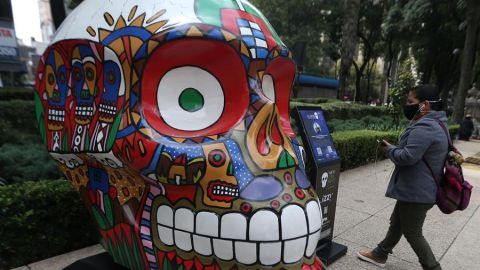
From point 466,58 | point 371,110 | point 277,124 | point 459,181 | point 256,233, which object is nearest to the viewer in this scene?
point 256,233

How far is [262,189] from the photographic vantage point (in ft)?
5.39

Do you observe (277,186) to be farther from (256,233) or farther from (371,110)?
(371,110)

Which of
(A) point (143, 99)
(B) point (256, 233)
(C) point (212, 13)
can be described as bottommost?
(B) point (256, 233)

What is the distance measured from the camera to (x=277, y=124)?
5.98ft

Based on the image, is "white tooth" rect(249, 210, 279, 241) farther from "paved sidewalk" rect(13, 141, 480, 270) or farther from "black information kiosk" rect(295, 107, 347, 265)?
"paved sidewalk" rect(13, 141, 480, 270)

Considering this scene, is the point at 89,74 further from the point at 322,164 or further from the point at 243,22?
the point at 322,164


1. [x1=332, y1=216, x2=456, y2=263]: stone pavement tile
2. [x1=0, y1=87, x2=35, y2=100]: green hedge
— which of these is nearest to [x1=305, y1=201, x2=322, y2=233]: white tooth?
[x1=332, y1=216, x2=456, y2=263]: stone pavement tile

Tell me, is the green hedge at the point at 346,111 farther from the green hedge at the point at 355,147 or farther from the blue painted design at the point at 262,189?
the blue painted design at the point at 262,189

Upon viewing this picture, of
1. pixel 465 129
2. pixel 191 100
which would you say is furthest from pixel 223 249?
pixel 465 129

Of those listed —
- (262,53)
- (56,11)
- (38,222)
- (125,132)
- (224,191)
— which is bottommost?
(38,222)

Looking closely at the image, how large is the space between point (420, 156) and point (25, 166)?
4.07 metres

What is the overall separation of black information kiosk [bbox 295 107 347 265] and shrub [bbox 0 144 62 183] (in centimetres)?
290

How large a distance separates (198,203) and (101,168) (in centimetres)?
69

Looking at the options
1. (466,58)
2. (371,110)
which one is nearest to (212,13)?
(371,110)
